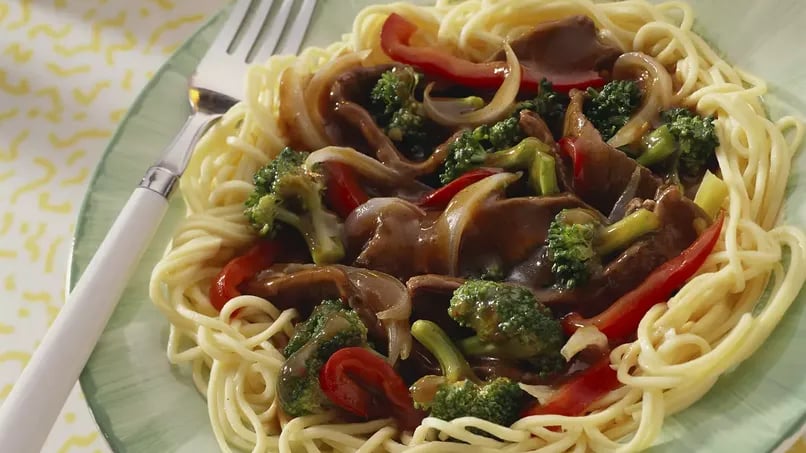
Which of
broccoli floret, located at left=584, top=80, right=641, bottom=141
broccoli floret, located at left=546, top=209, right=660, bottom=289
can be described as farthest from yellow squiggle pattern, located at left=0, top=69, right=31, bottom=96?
broccoli floret, located at left=546, top=209, right=660, bottom=289

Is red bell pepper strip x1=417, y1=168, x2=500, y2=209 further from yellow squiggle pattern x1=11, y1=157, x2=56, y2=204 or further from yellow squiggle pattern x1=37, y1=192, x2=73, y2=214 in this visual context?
yellow squiggle pattern x1=11, y1=157, x2=56, y2=204

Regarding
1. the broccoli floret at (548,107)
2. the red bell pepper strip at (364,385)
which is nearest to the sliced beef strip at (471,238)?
the red bell pepper strip at (364,385)

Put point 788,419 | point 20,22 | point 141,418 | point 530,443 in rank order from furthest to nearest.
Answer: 1. point 20,22
2. point 141,418
3. point 530,443
4. point 788,419

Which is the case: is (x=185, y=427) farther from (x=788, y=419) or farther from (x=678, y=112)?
(x=678, y=112)

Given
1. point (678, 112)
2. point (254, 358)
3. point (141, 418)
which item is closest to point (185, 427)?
point (141, 418)

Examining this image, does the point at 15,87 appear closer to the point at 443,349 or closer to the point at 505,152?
the point at 505,152

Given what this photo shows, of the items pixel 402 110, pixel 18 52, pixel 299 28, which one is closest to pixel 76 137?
pixel 18 52
